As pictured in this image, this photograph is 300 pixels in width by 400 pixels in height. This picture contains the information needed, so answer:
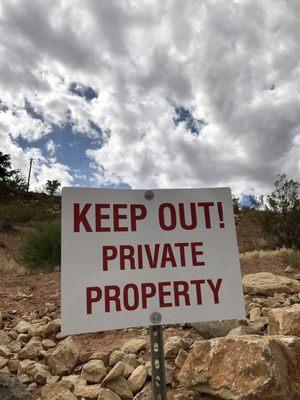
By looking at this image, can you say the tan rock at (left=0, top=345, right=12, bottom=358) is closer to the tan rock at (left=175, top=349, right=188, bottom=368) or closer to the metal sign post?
the tan rock at (left=175, top=349, right=188, bottom=368)

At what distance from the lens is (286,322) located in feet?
11.4

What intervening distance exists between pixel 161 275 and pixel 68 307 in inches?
18.8

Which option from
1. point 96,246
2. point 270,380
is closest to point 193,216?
point 96,246

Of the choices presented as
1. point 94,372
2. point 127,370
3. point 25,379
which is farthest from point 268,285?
point 25,379

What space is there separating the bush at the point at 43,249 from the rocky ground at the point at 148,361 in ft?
17.8

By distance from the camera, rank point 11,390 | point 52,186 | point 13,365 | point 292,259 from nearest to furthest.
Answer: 1. point 11,390
2. point 13,365
3. point 292,259
4. point 52,186

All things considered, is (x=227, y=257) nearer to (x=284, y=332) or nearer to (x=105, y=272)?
(x=105, y=272)

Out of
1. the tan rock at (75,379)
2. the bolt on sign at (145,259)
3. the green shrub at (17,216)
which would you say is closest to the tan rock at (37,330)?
the tan rock at (75,379)

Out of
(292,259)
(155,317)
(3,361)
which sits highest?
(292,259)

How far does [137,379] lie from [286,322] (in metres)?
1.41

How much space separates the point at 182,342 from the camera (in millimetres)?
3613

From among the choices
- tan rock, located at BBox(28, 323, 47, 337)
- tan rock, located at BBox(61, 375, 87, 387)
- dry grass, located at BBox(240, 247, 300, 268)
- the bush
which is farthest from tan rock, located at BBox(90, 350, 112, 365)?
the bush

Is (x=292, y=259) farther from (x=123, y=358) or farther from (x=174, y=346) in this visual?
(x=123, y=358)

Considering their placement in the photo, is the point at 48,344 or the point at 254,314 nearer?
the point at 48,344
